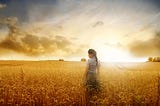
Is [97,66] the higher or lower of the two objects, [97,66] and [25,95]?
the higher

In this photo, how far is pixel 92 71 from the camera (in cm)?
1222

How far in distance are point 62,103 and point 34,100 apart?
0.75 metres

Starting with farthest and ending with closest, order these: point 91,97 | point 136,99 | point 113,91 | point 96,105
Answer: point 113,91
point 91,97
point 136,99
point 96,105

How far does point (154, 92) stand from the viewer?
11.1m

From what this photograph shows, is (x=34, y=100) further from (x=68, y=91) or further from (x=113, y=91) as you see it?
(x=113, y=91)

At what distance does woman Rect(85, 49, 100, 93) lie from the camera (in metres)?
12.0

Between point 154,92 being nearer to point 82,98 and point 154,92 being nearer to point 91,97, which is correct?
point 91,97

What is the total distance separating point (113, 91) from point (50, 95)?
2183mm

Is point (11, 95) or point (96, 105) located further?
point (11, 95)

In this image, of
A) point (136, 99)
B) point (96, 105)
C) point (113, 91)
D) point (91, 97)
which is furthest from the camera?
point (113, 91)

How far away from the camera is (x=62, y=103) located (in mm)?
9312

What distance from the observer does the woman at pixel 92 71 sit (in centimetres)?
1198

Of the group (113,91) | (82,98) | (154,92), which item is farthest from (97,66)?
(82,98)

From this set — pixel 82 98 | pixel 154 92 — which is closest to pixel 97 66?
pixel 154 92
